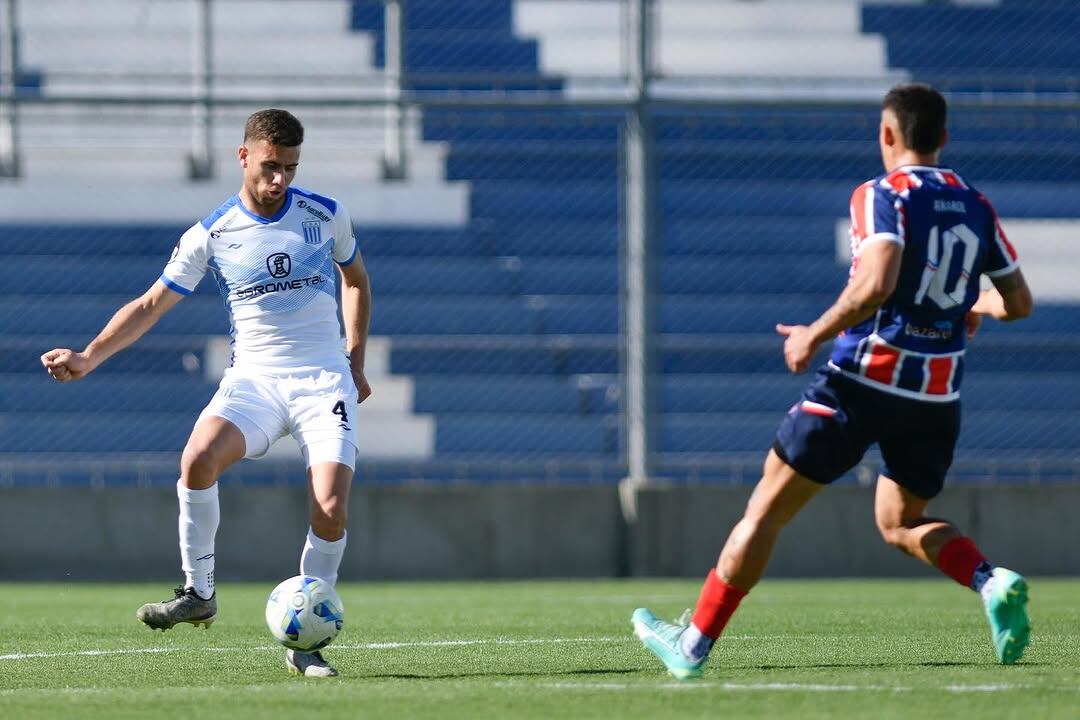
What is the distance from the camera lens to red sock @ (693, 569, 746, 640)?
5.41 meters

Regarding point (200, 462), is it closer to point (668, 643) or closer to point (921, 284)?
point (668, 643)

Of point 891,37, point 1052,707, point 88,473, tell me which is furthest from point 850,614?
point 891,37

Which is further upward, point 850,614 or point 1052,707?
point 1052,707

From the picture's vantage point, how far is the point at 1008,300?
5664 millimetres

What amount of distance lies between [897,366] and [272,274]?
226 centimetres

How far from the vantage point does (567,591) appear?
1095 cm

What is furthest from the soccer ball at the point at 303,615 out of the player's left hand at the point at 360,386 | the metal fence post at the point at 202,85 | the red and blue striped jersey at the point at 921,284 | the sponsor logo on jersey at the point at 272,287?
the metal fence post at the point at 202,85

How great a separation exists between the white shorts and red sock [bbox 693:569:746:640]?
55.5 inches

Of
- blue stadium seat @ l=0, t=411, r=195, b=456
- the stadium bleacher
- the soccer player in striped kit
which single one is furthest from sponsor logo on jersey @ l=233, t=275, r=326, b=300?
blue stadium seat @ l=0, t=411, r=195, b=456

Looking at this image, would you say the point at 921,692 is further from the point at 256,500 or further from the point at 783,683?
the point at 256,500

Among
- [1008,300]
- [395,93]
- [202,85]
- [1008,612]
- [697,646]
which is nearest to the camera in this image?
[697,646]

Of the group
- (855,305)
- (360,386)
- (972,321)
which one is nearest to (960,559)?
(972,321)

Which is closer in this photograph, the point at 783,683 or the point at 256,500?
the point at 783,683

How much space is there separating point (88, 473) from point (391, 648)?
676 cm
